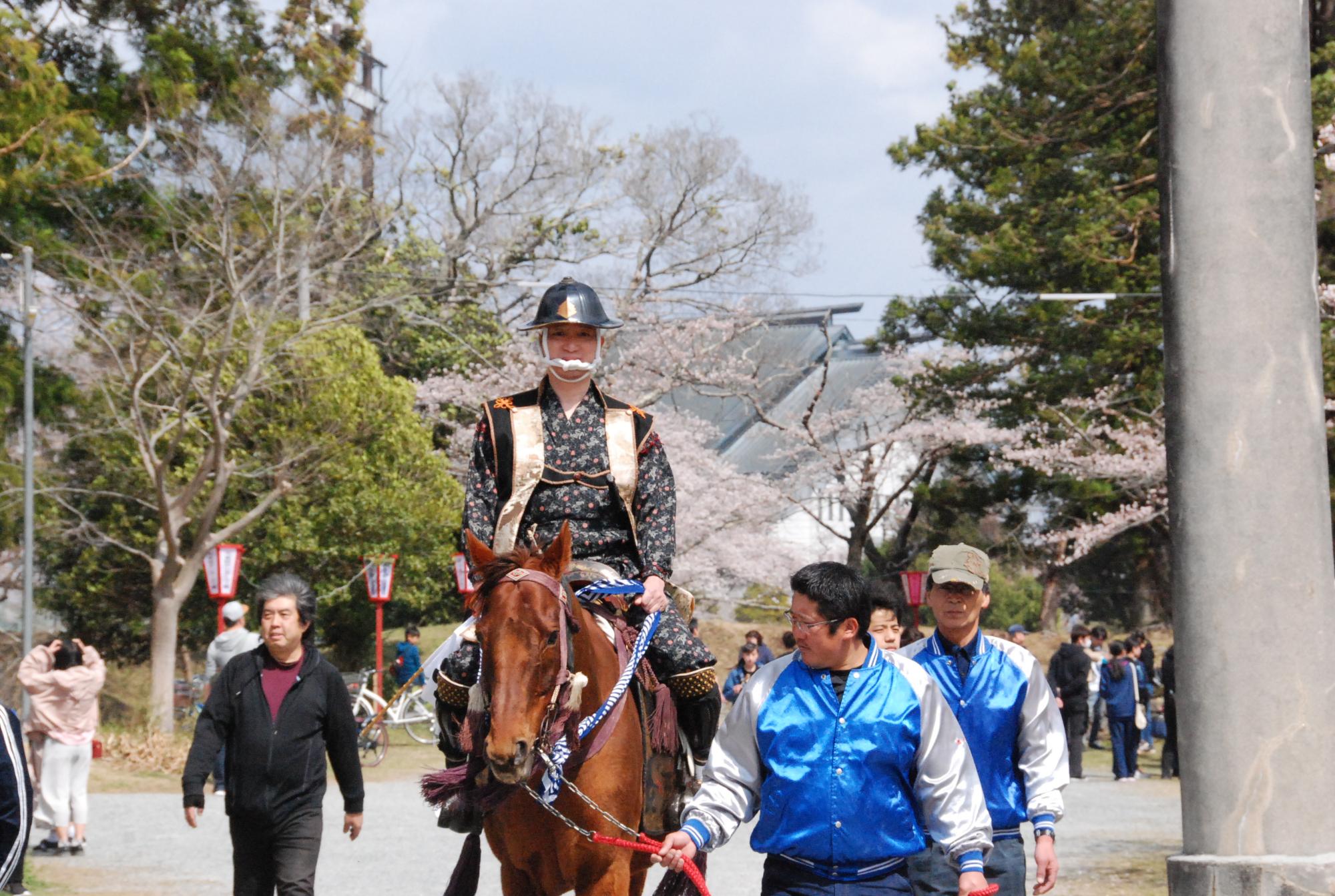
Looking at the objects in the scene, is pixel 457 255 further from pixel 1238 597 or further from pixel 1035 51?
pixel 1238 597

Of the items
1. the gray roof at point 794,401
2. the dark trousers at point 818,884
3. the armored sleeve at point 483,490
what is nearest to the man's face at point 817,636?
the dark trousers at point 818,884

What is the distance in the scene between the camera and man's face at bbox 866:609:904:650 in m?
7.34

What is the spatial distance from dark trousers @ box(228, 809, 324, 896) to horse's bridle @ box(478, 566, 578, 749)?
1.80 m

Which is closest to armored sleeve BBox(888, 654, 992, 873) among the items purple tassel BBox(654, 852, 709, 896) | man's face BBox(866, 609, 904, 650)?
purple tassel BBox(654, 852, 709, 896)

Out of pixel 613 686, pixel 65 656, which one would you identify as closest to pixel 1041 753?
pixel 613 686

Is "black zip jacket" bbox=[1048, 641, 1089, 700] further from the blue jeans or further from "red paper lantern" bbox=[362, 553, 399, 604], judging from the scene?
the blue jeans

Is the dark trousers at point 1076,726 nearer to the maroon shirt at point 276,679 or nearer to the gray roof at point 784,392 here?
the maroon shirt at point 276,679

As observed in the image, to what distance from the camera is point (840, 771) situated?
4.29 meters

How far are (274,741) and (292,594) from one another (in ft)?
2.08

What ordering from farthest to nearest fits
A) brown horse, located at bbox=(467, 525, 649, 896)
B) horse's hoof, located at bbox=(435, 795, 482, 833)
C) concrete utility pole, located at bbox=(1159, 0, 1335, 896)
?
horse's hoof, located at bbox=(435, 795, 482, 833)
brown horse, located at bbox=(467, 525, 649, 896)
concrete utility pole, located at bbox=(1159, 0, 1335, 896)

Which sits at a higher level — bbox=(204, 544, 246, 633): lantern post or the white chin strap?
the white chin strap

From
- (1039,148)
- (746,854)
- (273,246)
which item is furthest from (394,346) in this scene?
(746,854)

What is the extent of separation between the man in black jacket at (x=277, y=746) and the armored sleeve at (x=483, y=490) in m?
0.97

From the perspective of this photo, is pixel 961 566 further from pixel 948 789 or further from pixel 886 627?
pixel 886 627
